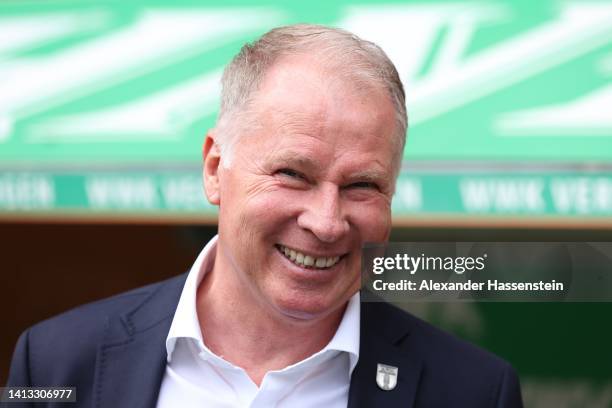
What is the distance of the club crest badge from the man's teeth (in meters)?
0.29

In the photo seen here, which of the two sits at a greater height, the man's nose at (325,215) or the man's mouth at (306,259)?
the man's nose at (325,215)

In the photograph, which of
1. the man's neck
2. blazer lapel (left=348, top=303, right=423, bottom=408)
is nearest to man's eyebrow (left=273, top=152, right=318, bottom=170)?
the man's neck

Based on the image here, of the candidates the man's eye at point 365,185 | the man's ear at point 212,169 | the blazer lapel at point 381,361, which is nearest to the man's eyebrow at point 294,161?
the man's eye at point 365,185

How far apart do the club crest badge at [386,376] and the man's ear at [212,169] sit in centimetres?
56

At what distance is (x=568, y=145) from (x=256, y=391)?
1477mm

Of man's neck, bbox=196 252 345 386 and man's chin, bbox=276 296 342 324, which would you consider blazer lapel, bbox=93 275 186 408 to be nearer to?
man's neck, bbox=196 252 345 386

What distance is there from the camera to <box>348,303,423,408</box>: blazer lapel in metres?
1.96

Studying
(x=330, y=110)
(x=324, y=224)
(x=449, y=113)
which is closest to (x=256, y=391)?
(x=324, y=224)

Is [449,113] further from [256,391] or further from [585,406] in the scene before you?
[256,391]

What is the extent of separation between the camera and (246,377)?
Result: 6.53 ft

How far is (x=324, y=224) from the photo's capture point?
1.83 meters

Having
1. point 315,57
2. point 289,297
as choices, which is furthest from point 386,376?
point 315,57

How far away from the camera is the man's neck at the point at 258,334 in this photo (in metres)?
2.06

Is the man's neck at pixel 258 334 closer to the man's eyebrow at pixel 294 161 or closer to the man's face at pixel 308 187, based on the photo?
the man's face at pixel 308 187
